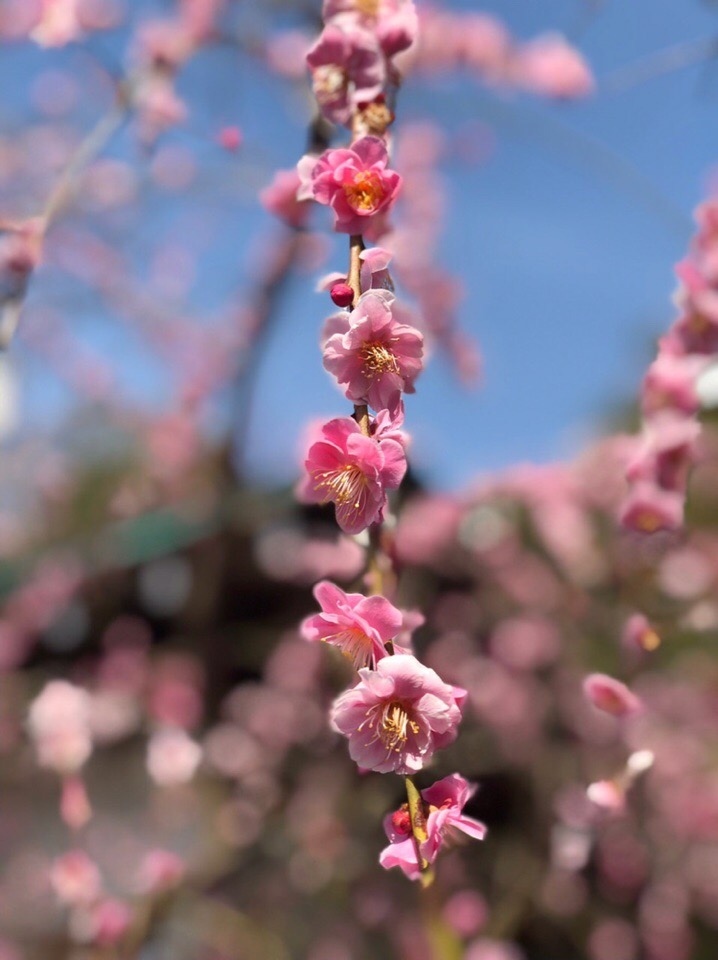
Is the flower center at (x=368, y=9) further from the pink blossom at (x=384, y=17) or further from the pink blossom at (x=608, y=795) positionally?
the pink blossom at (x=608, y=795)

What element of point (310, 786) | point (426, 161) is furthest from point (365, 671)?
point (426, 161)

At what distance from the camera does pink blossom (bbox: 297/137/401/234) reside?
0.49m

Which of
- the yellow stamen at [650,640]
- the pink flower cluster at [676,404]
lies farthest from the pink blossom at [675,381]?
the yellow stamen at [650,640]

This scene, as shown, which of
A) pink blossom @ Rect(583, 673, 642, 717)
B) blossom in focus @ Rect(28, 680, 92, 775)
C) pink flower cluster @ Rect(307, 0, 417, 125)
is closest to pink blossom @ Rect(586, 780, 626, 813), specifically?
pink blossom @ Rect(583, 673, 642, 717)

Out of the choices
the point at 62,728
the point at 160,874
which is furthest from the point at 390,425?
the point at 160,874

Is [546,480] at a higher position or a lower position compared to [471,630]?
higher

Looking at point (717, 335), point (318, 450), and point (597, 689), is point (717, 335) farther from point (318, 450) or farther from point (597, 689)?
point (318, 450)

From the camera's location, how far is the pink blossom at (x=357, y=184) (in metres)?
0.49

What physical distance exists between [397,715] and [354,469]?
Result: 0.45ft

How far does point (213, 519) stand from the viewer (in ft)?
7.54

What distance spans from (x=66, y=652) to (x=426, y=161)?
2.46m

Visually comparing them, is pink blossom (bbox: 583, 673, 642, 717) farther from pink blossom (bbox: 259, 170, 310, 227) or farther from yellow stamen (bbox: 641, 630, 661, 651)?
pink blossom (bbox: 259, 170, 310, 227)

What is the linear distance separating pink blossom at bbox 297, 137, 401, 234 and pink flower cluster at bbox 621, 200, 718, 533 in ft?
1.51

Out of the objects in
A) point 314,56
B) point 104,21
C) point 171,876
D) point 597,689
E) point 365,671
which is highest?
point 104,21
